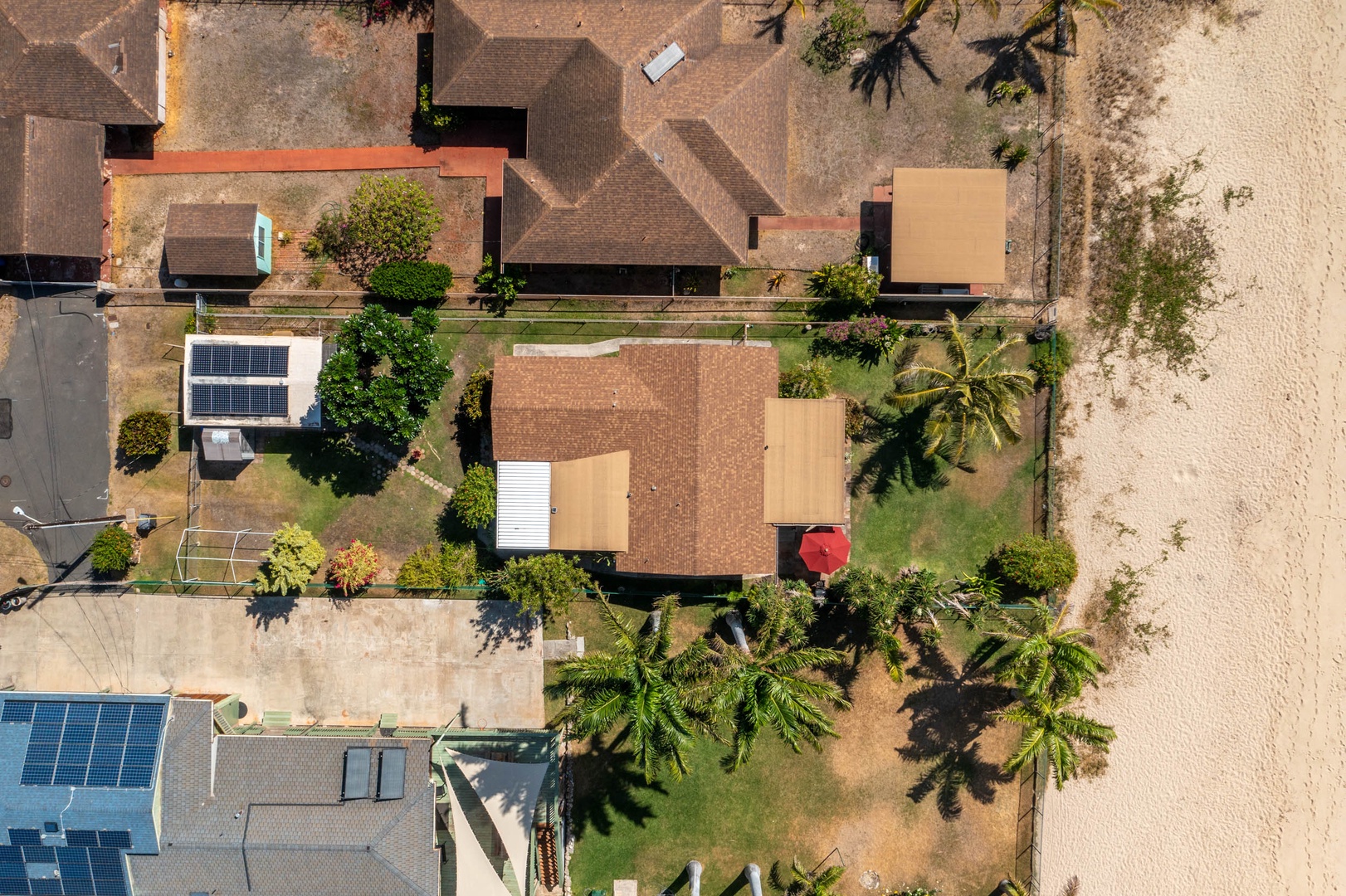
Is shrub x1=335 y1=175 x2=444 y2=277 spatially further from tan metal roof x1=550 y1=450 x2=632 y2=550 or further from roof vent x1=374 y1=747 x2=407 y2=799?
roof vent x1=374 y1=747 x2=407 y2=799

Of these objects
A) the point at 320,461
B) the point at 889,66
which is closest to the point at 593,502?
the point at 320,461

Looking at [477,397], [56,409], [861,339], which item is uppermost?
[861,339]

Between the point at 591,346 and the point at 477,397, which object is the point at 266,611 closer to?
the point at 477,397

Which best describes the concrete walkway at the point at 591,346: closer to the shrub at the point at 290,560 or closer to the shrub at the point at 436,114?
the shrub at the point at 436,114

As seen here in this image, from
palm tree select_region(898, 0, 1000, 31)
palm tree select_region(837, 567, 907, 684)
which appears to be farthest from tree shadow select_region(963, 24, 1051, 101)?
palm tree select_region(837, 567, 907, 684)

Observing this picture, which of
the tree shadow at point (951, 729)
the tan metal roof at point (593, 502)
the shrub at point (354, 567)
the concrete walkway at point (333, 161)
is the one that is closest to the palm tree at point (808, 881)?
the tree shadow at point (951, 729)

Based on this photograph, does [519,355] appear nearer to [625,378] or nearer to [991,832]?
[625,378]

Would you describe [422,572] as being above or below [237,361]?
below
